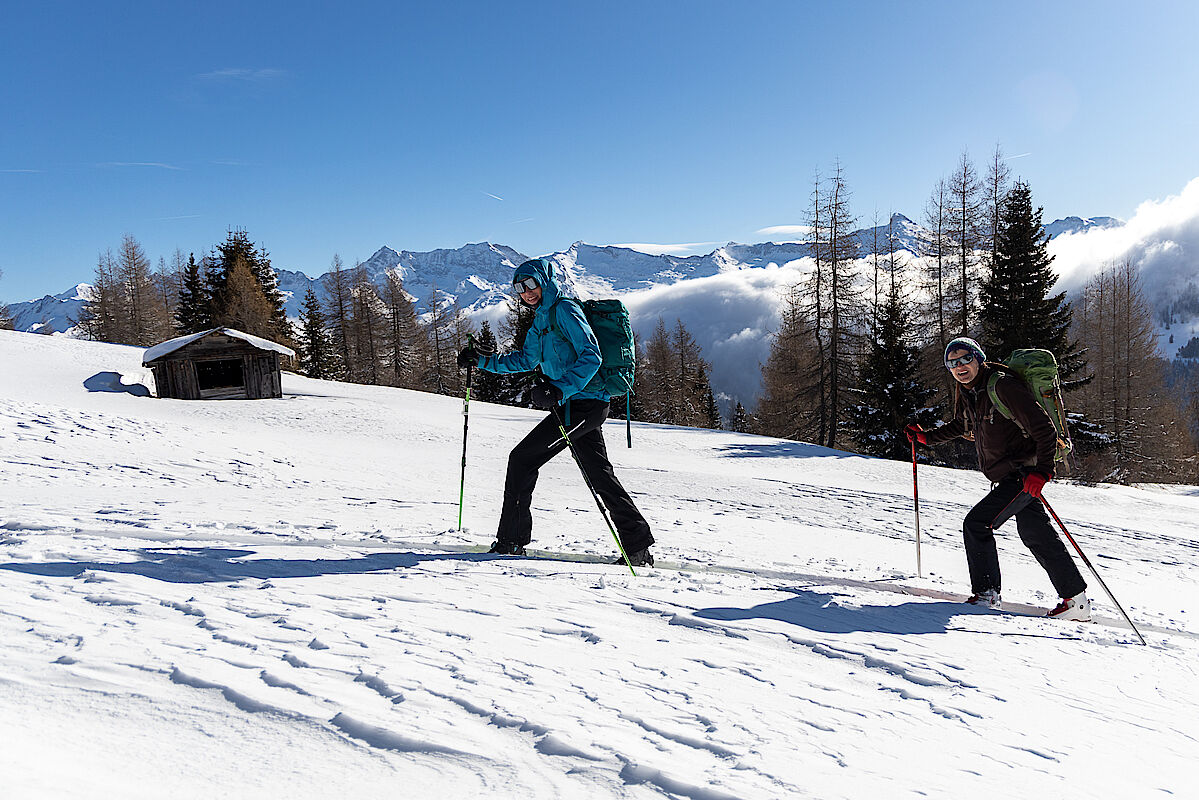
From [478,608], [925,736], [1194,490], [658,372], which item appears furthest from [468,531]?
[658,372]

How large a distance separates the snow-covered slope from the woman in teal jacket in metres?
0.40

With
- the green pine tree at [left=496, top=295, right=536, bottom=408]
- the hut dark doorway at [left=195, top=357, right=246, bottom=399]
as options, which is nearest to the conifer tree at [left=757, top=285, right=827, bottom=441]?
the green pine tree at [left=496, top=295, right=536, bottom=408]

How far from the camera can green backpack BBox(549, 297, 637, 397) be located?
16.5ft

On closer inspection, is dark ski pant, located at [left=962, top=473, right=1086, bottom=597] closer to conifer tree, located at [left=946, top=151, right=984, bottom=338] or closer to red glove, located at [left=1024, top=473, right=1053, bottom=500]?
red glove, located at [left=1024, top=473, right=1053, bottom=500]

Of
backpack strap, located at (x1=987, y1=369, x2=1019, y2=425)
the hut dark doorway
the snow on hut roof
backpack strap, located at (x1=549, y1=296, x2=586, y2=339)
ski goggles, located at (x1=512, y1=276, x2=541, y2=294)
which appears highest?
the snow on hut roof

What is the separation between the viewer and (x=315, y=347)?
48656 millimetres

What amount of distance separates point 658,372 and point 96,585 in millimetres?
49016

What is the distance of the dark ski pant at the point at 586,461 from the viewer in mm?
4938

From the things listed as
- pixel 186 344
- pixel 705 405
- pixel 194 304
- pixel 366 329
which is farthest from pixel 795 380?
pixel 194 304

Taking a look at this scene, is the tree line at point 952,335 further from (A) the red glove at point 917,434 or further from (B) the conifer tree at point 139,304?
(B) the conifer tree at point 139,304

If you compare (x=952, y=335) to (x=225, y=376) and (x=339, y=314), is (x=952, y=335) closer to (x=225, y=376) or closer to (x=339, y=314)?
(x=225, y=376)

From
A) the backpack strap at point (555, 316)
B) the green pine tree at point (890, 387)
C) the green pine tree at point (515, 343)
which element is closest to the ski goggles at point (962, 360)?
the backpack strap at point (555, 316)

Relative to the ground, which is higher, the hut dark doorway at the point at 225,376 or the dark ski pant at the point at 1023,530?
the hut dark doorway at the point at 225,376

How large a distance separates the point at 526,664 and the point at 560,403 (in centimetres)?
225
